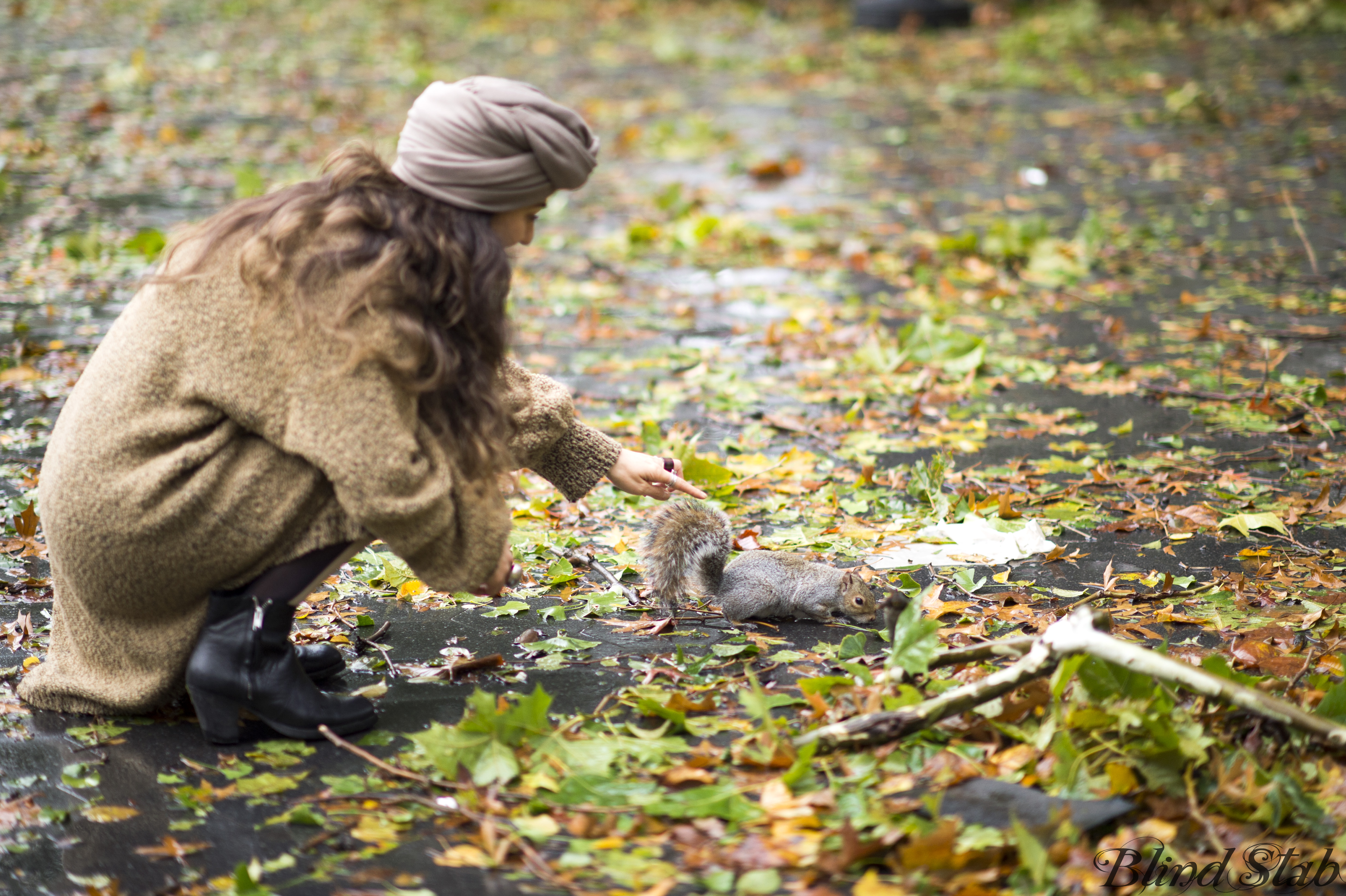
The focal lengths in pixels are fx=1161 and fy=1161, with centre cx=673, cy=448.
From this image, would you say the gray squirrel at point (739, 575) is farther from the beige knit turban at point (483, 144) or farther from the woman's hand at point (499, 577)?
the beige knit turban at point (483, 144)

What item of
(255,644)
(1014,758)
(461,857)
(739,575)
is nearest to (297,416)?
(255,644)

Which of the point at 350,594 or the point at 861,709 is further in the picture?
the point at 350,594

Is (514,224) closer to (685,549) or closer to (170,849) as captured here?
(685,549)

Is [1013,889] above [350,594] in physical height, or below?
above

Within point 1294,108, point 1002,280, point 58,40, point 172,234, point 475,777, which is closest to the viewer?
point 475,777

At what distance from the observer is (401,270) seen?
2.24 meters

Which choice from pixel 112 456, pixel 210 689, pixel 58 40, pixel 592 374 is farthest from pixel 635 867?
pixel 58 40

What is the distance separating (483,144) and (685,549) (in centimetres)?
116

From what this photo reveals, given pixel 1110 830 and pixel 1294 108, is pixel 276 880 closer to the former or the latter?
pixel 1110 830

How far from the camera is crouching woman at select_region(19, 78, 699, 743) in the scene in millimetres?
2223

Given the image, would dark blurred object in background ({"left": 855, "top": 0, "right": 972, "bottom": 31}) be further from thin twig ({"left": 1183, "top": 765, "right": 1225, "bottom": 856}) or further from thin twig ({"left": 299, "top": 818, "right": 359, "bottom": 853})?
thin twig ({"left": 299, "top": 818, "right": 359, "bottom": 853})

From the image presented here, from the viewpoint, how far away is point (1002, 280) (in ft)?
20.8

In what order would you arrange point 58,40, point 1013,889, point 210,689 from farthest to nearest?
point 58,40
point 210,689
point 1013,889

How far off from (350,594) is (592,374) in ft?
6.95
